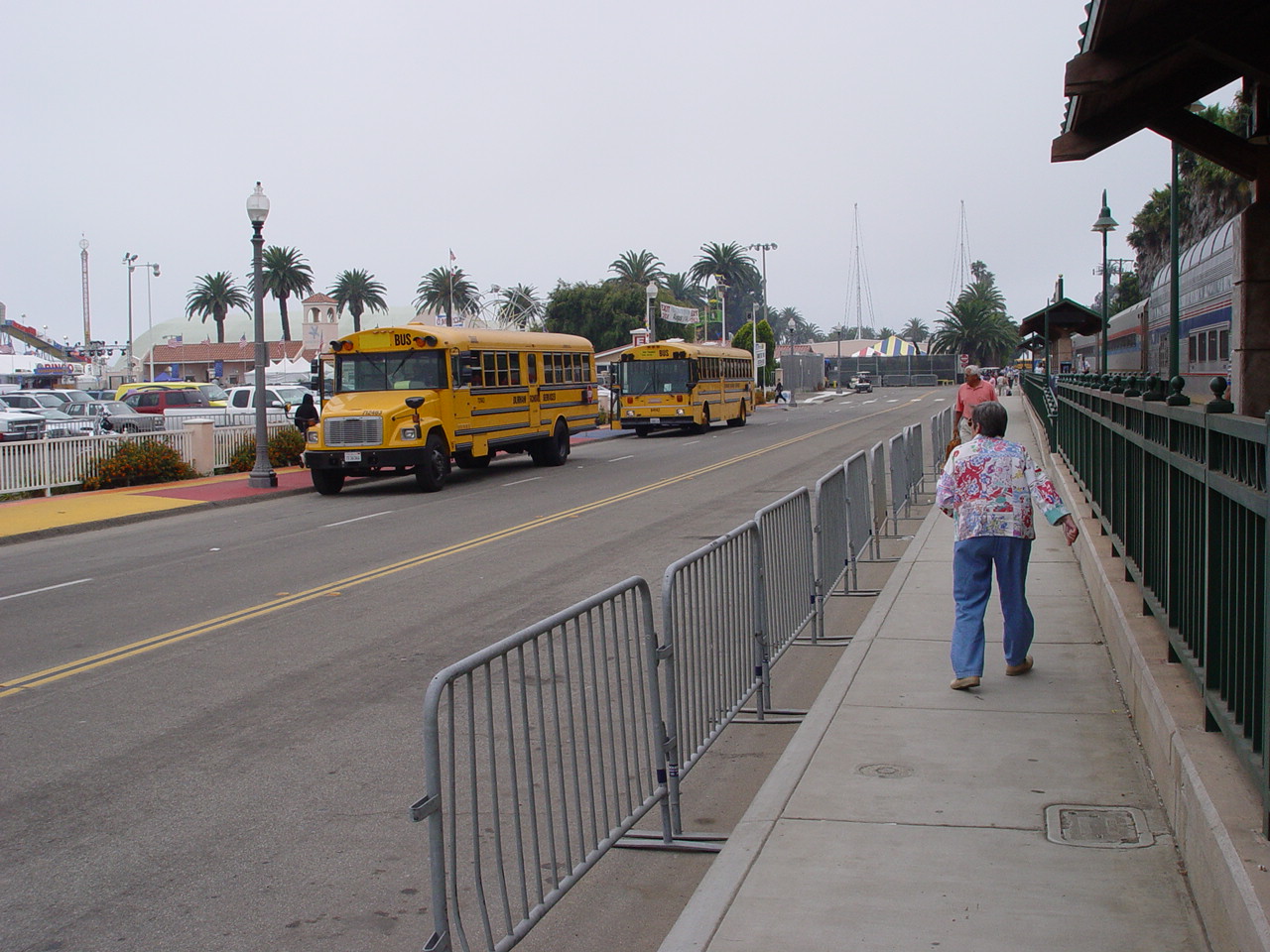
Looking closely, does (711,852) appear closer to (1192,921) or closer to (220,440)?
(1192,921)

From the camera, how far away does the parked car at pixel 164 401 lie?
38844 mm

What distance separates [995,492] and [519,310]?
3827 inches

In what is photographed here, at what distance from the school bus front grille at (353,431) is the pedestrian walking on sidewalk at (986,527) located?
1531 cm

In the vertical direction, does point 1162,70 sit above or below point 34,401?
above

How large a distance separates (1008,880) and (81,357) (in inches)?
5742

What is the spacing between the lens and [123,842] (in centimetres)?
535

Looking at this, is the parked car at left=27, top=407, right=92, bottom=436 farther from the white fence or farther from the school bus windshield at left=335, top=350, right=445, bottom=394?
the school bus windshield at left=335, top=350, right=445, bottom=394

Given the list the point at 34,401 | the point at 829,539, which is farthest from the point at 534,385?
the point at 34,401

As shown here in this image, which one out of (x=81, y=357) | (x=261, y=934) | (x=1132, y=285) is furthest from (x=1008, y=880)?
(x=81, y=357)

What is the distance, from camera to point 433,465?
70.7 ft

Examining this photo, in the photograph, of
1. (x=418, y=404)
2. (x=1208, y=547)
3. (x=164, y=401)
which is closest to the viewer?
(x=1208, y=547)

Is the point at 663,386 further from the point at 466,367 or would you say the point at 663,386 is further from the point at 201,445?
the point at 201,445

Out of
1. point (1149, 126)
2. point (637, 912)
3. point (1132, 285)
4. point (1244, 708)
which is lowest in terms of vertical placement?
point (637, 912)

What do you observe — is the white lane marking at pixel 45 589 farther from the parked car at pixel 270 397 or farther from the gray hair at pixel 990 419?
the parked car at pixel 270 397
